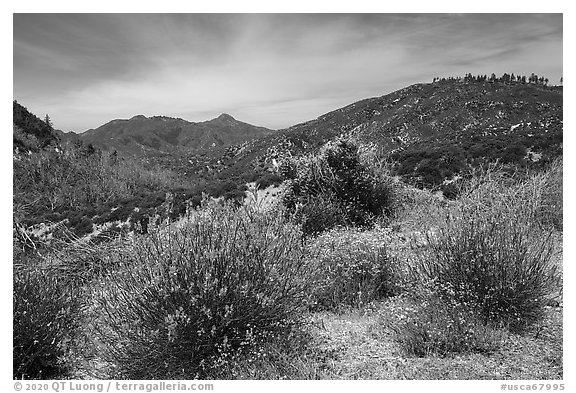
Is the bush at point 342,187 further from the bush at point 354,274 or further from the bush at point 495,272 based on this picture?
the bush at point 495,272

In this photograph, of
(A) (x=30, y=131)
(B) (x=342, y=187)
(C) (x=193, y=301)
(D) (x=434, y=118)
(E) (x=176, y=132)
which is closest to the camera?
(C) (x=193, y=301)

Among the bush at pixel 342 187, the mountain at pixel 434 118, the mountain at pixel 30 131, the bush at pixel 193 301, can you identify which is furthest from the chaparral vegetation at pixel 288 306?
the mountain at pixel 30 131

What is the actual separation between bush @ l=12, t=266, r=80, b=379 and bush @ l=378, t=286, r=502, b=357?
2.80 metres

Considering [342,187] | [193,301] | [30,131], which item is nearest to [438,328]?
[193,301]

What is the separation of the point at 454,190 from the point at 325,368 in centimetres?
895

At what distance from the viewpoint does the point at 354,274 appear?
479cm

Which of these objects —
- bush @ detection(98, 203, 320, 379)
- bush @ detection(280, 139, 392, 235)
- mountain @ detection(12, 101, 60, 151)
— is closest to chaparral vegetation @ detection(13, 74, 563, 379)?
bush @ detection(98, 203, 320, 379)

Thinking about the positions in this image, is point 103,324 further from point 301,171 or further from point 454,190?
point 454,190

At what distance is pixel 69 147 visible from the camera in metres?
22.6

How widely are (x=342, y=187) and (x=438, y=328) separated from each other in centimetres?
503

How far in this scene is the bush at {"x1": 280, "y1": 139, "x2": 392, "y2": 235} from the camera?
25.9 feet

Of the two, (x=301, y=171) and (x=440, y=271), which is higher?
(x=301, y=171)

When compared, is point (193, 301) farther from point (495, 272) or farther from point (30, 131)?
point (30, 131)
